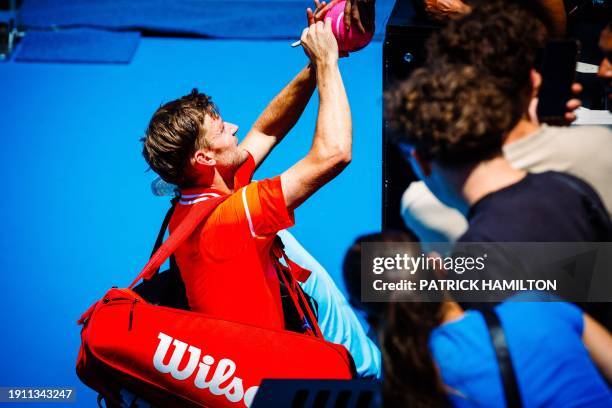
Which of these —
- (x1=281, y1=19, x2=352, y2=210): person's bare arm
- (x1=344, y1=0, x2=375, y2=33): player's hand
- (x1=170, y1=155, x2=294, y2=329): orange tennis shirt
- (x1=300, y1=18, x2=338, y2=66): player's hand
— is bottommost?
(x1=170, y1=155, x2=294, y2=329): orange tennis shirt

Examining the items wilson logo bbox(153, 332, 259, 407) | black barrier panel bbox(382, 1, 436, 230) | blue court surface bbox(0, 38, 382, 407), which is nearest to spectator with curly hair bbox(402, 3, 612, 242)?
black barrier panel bbox(382, 1, 436, 230)

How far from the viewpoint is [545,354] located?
93 cm

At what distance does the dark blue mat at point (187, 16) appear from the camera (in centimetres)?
249

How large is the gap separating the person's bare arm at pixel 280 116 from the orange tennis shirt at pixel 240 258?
1.04ft

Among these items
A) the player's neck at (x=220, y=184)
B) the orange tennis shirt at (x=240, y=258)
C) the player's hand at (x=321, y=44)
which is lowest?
the orange tennis shirt at (x=240, y=258)

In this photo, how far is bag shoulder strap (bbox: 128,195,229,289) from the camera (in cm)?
151

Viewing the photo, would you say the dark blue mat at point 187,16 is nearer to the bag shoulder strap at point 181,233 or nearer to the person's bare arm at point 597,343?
the bag shoulder strap at point 181,233

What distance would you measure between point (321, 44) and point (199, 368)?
2.69ft

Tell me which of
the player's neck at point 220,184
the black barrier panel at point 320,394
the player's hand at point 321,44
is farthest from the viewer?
the player's neck at point 220,184

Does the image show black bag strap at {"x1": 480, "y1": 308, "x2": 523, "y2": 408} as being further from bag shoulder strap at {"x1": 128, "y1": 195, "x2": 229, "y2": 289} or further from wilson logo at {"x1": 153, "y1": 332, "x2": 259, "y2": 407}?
bag shoulder strap at {"x1": 128, "y1": 195, "x2": 229, "y2": 289}

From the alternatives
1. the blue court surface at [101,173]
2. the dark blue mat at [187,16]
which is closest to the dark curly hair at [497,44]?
the blue court surface at [101,173]

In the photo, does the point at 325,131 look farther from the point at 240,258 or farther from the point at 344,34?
the point at 240,258

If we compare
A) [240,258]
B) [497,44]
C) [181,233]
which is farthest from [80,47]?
[497,44]

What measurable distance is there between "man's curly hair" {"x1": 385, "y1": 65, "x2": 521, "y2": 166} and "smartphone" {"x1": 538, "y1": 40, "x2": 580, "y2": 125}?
166 millimetres
